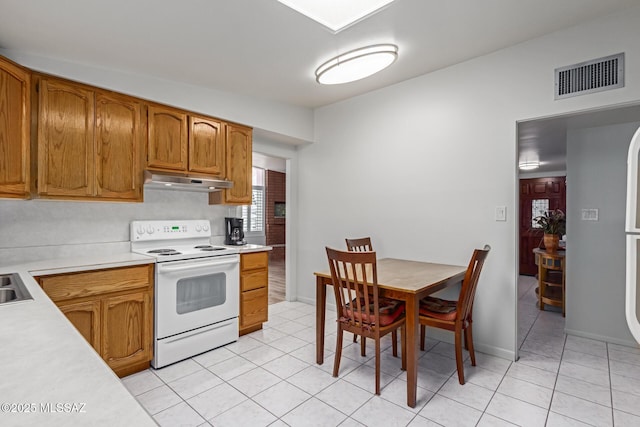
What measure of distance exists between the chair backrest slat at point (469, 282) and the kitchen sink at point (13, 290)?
92.5 inches

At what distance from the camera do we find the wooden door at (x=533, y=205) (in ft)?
20.4

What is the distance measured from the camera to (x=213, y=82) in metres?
3.09

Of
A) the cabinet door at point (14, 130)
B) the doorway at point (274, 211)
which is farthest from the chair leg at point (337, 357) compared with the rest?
the doorway at point (274, 211)

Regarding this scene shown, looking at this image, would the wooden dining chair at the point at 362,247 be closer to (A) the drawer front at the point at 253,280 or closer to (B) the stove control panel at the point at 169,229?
(A) the drawer front at the point at 253,280

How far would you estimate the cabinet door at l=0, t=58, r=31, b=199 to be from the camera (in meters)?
2.02

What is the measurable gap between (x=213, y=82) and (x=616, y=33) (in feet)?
10.3

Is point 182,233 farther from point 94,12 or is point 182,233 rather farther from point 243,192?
point 94,12

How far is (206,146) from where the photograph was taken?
10.4 feet

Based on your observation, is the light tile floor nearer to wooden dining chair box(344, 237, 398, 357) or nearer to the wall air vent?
wooden dining chair box(344, 237, 398, 357)

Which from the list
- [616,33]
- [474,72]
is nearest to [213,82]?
[474,72]

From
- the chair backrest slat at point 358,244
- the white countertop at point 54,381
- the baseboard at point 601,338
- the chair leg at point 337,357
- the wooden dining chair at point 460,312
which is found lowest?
the baseboard at point 601,338

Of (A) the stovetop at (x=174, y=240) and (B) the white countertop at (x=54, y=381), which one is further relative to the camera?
(A) the stovetop at (x=174, y=240)

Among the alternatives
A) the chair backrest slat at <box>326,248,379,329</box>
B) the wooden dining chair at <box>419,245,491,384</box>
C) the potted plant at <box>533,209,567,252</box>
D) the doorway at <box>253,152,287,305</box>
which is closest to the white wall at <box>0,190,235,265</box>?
the chair backrest slat at <box>326,248,379,329</box>

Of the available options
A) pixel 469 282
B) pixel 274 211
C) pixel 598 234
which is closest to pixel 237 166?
pixel 469 282
